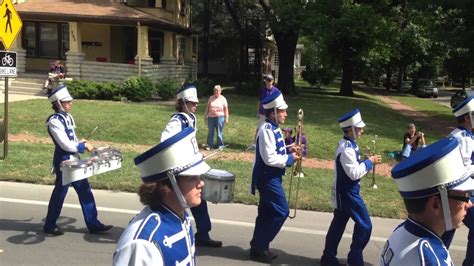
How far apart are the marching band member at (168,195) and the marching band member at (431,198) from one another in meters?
1.01

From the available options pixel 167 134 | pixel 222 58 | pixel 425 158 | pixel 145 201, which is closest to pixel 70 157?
pixel 167 134

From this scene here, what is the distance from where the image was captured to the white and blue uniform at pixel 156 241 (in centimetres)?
253

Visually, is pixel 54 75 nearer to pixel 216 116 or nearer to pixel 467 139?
pixel 216 116

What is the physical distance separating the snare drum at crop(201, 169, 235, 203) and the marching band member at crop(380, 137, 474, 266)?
13.4 feet

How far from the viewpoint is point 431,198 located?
2.53 metres

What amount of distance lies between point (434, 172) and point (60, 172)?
5.80 meters

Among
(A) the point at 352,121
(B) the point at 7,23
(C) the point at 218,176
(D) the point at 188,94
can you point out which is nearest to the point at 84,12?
(B) the point at 7,23

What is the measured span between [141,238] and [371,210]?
7.21 metres

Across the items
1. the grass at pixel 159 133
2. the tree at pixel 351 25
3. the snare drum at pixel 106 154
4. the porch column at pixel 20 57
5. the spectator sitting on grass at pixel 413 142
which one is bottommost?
the grass at pixel 159 133

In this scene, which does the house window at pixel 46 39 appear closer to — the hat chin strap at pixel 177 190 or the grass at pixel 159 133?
the grass at pixel 159 133

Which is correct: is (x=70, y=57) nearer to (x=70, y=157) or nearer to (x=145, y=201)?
(x=70, y=157)

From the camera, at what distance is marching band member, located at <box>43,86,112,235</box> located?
720 cm

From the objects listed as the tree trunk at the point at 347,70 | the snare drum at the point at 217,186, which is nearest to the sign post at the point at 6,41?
the snare drum at the point at 217,186

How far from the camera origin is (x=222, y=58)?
46812 millimetres
